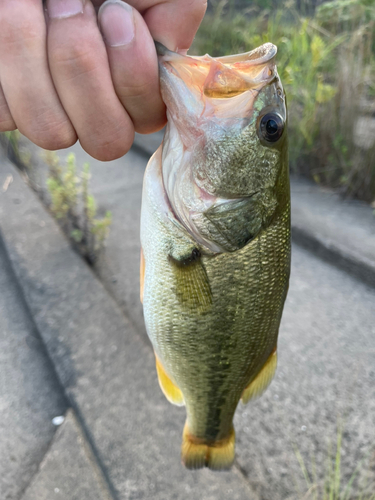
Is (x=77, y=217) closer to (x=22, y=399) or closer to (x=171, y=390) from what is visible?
(x=22, y=399)

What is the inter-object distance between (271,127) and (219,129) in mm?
128

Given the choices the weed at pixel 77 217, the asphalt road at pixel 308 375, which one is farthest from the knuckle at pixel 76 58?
the weed at pixel 77 217

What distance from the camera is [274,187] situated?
0.98 meters

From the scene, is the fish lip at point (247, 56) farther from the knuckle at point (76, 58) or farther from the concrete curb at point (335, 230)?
the concrete curb at point (335, 230)

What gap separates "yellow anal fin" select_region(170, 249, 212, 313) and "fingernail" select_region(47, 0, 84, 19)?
597mm

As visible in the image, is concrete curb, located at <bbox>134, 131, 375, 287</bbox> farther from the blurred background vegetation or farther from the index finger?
the index finger

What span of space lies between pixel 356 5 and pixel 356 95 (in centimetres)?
114

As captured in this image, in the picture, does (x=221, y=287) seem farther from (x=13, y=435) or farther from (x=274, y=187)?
(x=13, y=435)

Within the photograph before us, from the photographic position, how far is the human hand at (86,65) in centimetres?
71

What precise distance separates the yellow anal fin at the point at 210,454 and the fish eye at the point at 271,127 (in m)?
1.00

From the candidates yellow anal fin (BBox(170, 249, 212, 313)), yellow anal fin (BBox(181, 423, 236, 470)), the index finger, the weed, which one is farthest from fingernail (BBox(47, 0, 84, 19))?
the weed

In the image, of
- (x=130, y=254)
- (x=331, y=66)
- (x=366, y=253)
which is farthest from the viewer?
(x=331, y=66)

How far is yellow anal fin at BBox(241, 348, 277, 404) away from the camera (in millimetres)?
1197

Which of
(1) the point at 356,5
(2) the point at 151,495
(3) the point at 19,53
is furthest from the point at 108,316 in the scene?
(1) the point at 356,5
